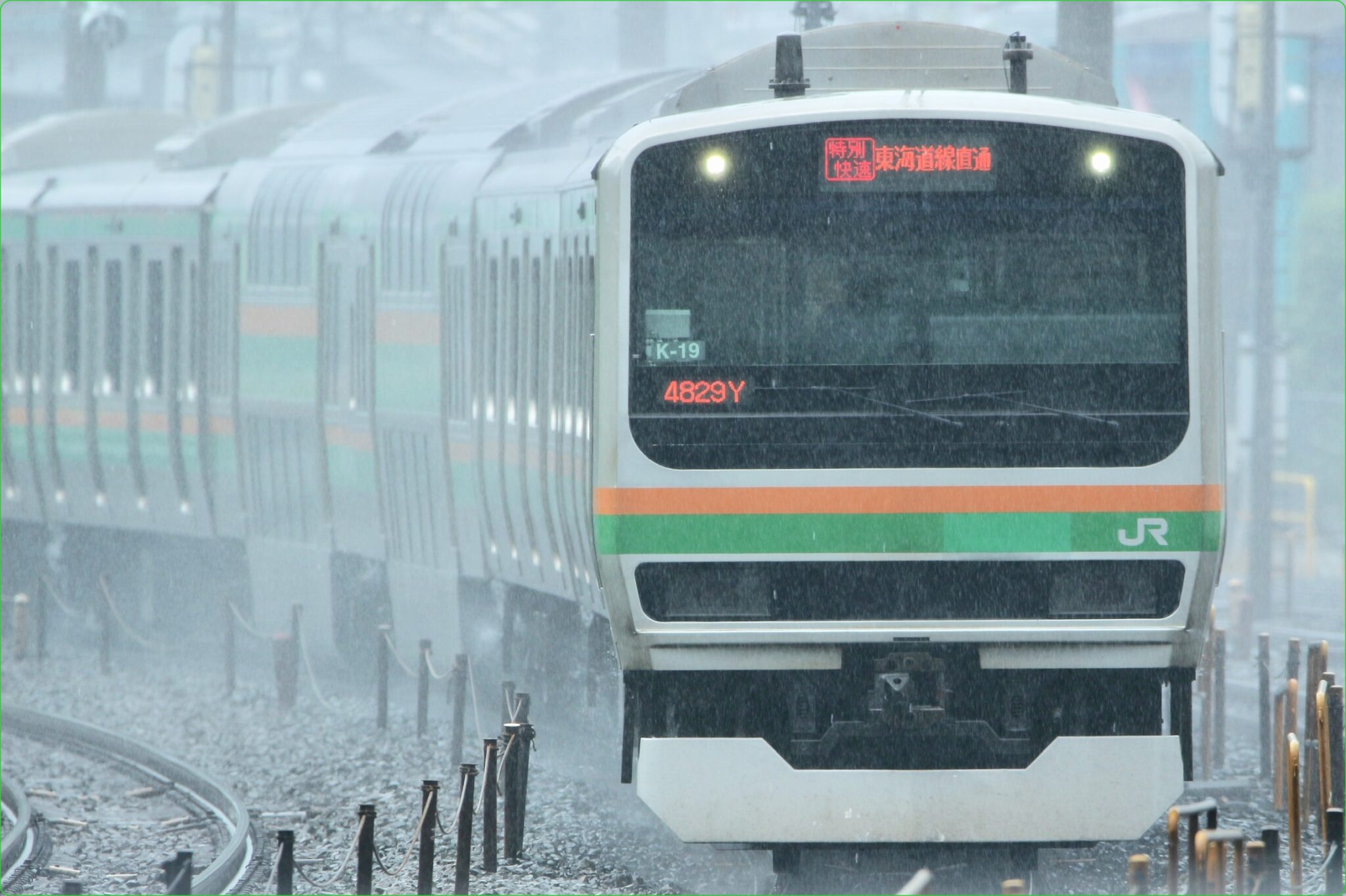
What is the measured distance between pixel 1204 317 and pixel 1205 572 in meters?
0.89

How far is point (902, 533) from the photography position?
7.80 m

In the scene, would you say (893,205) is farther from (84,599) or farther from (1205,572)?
(84,599)

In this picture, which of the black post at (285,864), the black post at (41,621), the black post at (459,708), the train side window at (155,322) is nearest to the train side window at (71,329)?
the train side window at (155,322)

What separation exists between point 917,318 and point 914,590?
3.16 feet

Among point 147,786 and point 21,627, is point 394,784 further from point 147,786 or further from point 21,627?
point 21,627

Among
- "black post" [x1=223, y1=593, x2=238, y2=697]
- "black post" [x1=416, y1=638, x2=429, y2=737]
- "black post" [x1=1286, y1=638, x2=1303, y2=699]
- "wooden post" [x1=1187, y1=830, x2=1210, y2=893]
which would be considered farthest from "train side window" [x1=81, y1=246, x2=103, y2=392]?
"wooden post" [x1=1187, y1=830, x2=1210, y2=893]

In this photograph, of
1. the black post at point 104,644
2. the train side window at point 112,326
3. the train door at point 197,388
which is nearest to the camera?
the black post at point 104,644

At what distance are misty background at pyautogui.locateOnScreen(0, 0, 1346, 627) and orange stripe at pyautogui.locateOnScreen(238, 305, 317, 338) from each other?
9.22 ft

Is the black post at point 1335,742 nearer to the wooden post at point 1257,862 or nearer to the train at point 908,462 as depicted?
the train at point 908,462

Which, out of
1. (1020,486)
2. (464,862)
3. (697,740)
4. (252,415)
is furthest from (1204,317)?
(252,415)

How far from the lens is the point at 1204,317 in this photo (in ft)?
25.4

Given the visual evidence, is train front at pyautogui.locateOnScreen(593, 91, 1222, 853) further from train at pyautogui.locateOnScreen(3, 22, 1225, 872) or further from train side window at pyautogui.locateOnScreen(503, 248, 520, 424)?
train side window at pyautogui.locateOnScreen(503, 248, 520, 424)

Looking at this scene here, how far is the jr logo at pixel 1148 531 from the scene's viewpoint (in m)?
7.76

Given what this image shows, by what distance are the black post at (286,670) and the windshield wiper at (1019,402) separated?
29.8ft
